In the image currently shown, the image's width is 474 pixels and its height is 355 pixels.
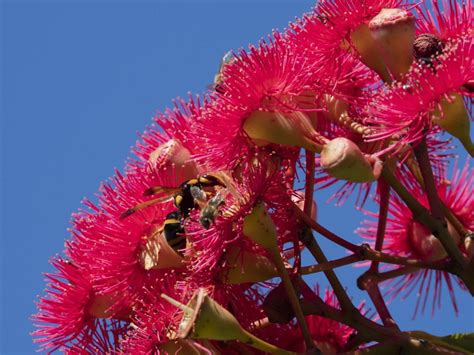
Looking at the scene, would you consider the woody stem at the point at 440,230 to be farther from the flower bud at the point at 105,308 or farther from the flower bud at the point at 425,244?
the flower bud at the point at 105,308

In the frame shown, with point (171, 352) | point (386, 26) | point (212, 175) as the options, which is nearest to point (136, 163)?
point (212, 175)

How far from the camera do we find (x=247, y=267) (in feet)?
10.6

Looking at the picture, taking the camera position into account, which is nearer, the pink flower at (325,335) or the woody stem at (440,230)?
the woody stem at (440,230)

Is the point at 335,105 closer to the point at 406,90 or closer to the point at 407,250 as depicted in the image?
the point at 406,90

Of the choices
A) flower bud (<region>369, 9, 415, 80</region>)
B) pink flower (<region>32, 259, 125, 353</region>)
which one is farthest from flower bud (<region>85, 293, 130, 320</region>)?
flower bud (<region>369, 9, 415, 80</region>)

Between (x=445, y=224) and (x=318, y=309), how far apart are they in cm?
48

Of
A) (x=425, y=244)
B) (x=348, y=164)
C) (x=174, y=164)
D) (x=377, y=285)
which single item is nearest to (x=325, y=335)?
(x=377, y=285)

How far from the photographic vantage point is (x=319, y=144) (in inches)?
121

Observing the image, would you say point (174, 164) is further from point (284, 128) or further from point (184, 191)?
point (284, 128)

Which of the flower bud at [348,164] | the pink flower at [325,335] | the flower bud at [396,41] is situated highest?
the flower bud at [396,41]

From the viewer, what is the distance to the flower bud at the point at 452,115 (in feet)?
9.63

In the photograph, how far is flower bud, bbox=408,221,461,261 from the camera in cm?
361

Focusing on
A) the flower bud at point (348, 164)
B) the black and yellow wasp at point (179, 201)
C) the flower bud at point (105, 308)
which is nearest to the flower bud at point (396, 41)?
the flower bud at point (348, 164)

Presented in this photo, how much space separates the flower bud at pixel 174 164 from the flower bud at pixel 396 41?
736 millimetres
